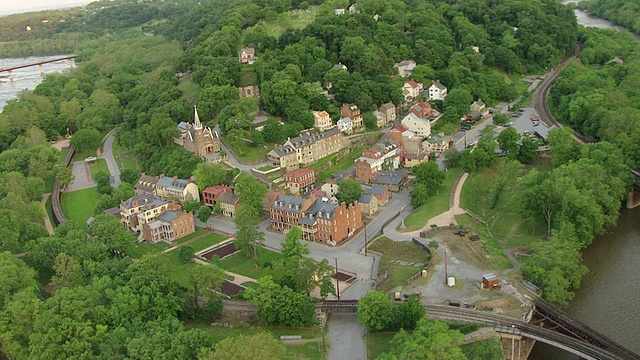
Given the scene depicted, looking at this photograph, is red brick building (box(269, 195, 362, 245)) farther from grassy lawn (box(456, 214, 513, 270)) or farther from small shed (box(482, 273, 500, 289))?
small shed (box(482, 273, 500, 289))

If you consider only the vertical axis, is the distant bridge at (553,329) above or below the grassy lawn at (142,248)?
above

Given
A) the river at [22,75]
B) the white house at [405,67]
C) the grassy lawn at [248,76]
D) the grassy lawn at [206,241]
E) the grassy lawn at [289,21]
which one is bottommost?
the river at [22,75]

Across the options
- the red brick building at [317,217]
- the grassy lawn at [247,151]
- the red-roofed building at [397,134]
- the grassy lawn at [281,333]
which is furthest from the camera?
the red-roofed building at [397,134]

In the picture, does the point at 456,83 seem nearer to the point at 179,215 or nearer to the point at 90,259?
the point at 179,215

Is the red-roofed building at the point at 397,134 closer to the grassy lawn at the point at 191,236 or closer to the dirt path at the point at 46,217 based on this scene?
the grassy lawn at the point at 191,236

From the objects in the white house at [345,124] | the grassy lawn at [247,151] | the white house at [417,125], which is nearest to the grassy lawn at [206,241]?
the grassy lawn at [247,151]
